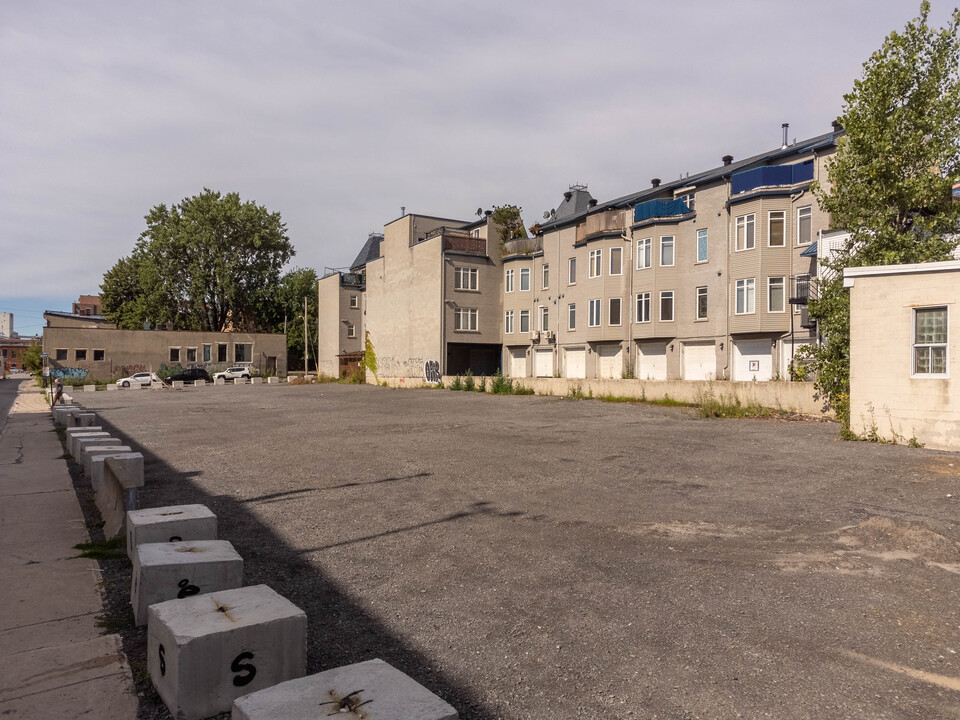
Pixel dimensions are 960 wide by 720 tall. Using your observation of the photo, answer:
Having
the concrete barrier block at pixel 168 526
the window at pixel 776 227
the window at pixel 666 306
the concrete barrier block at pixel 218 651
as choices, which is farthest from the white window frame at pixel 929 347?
the window at pixel 666 306

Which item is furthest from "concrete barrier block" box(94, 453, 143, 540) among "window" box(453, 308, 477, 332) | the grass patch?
"window" box(453, 308, 477, 332)

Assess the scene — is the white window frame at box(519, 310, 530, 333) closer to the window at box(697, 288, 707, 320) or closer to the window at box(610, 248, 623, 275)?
the window at box(610, 248, 623, 275)

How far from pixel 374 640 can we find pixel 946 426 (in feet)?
43.9

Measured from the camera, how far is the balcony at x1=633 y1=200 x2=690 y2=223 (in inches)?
1441

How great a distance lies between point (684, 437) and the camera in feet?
51.5

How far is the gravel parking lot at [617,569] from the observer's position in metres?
3.79

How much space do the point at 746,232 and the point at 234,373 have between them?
47.2 meters

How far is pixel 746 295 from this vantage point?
32.6 m

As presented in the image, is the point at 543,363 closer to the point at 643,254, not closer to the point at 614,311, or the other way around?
the point at 614,311

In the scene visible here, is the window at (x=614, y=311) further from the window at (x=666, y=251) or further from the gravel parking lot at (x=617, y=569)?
the gravel parking lot at (x=617, y=569)

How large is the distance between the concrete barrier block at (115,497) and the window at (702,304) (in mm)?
31642

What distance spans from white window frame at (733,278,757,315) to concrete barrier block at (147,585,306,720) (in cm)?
3217

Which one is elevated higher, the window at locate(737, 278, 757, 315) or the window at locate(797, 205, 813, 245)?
the window at locate(797, 205, 813, 245)

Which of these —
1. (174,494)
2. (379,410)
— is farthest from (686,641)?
(379,410)
